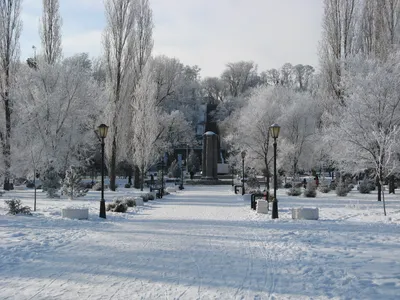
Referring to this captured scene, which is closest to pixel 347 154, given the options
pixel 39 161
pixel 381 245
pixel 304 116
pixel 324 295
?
pixel 381 245

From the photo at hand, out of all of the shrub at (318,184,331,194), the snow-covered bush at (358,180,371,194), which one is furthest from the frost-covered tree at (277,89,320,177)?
the snow-covered bush at (358,180,371,194)

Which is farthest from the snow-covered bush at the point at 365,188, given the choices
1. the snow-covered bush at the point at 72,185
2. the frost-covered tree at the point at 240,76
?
the frost-covered tree at the point at 240,76

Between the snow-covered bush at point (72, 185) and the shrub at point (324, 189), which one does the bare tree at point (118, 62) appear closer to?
the snow-covered bush at point (72, 185)

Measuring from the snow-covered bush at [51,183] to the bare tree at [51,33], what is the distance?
1032 cm

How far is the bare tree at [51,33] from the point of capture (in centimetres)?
3209

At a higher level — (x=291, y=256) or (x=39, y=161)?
(x=39, y=161)

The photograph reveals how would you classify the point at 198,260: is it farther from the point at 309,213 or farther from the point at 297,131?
the point at 297,131

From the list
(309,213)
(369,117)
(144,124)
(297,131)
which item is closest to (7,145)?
(144,124)

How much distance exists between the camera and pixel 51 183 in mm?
25078

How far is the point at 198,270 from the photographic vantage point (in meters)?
6.98

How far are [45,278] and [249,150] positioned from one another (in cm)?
3716

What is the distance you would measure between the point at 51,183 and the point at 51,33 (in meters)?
13.0

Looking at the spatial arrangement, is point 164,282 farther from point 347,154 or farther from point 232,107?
point 232,107

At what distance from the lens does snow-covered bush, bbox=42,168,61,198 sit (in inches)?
970
